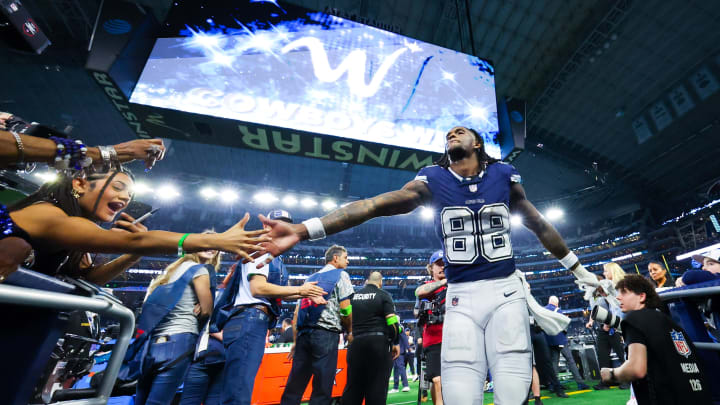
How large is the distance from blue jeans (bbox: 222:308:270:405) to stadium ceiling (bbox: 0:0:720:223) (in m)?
7.56

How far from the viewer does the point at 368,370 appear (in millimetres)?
3611

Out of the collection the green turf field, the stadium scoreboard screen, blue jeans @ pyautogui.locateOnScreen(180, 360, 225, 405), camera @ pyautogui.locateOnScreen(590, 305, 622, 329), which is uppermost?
the stadium scoreboard screen

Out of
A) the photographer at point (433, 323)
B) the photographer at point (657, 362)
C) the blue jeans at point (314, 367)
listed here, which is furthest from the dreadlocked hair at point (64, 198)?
the photographer at point (657, 362)

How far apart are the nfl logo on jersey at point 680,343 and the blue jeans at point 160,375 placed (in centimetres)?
421

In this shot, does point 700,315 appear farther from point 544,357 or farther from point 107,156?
point 107,156

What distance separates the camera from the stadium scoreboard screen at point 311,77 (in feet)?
18.1

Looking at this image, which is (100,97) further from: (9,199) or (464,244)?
(464,244)

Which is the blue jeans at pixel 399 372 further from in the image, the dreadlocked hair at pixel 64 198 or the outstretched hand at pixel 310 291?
the dreadlocked hair at pixel 64 198

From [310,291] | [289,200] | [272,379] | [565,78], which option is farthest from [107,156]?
[289,200]

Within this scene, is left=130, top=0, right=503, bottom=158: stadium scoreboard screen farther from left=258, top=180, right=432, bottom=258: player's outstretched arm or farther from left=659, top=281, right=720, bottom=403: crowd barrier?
left=659, top=281, right=720, bottom=403: crowd barrier

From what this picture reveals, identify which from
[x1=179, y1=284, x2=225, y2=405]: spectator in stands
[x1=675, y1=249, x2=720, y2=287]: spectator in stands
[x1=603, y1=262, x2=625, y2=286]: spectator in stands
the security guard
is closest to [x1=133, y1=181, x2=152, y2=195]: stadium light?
[x1=179, y1=284, x2=225, y2=405]: spectator in stands

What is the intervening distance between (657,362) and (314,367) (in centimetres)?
330

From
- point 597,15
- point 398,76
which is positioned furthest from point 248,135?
point 597,15

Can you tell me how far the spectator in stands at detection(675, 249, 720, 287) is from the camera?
3986 millimetres
